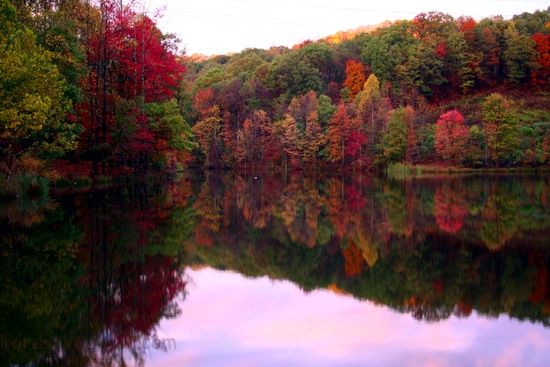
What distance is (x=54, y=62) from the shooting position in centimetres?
2438

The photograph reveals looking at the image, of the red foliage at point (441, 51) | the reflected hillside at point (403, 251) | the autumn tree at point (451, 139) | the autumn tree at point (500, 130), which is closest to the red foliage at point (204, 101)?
the autumn tree at point (451, 139)

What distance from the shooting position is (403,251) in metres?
10.1

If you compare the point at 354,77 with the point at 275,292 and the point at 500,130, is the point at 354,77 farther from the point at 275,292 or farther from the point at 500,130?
the point at 275,292

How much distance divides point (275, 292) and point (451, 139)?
46951mm

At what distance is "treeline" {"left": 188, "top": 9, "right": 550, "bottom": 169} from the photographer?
51469 mm

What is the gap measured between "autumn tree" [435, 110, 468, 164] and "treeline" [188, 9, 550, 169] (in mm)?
114

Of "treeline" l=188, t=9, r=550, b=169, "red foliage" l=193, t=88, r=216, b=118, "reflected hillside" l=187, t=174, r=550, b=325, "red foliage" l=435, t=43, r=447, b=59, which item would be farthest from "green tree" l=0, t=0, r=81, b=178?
"red foliage" l=435, t=43, r=447, b=59

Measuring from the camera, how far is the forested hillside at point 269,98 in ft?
72.0

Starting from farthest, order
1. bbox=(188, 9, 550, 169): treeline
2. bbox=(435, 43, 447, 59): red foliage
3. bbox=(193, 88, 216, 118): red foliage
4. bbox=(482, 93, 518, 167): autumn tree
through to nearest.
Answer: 1. bbox=(435, 43, 447, 59): red foliage
2. bbox=(193, 88, 216, 118): red foliage
3. bbox=(188, 9, 550, 169): treeline
4. bbox=(482, 93, 518, 167): autumn tree

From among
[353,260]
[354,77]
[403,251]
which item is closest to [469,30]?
[354,77]

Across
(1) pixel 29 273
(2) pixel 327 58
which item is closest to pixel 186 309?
(1) pixel 29 273

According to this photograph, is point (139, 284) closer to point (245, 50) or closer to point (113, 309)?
point (113, 309)

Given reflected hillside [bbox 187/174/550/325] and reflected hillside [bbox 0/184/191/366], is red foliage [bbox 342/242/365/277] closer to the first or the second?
reflected hillside [bbox 187/174/550/325]

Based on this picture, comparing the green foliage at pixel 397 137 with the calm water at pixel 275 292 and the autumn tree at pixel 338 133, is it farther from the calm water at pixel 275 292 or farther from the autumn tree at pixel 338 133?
the calm water at pixel 275 292
